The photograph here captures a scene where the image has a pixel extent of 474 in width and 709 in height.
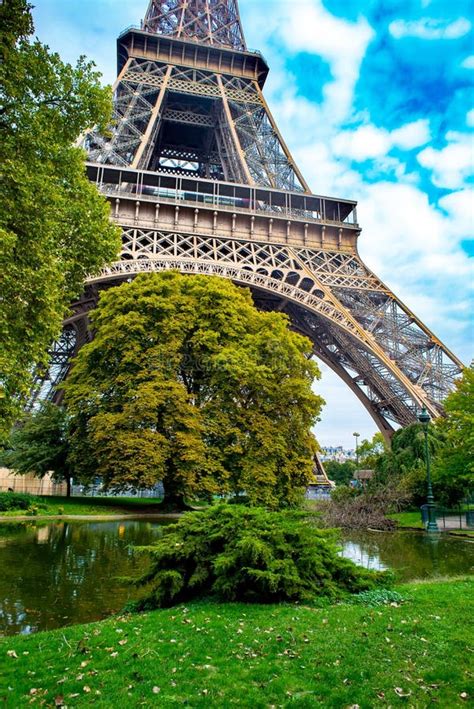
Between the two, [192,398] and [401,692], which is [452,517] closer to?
[192,398]

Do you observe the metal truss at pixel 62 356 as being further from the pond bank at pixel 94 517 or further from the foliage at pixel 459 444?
the foliage at pixel 459 444

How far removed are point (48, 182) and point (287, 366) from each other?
44.8 ft

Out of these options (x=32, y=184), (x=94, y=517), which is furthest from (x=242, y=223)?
(x=32, y=184)

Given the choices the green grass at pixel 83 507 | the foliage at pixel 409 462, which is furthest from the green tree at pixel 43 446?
the foliage at pixel 409 462

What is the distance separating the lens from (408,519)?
62.8 ft

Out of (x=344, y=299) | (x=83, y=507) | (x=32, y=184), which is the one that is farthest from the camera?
(x=344, y=299)

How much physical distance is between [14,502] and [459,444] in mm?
17651

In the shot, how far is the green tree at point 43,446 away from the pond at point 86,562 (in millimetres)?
5646

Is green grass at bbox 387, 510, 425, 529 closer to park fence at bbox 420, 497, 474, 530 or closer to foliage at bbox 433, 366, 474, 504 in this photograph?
park fence at bbox 420, 497, 474, 530

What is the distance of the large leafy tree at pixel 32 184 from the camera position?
776 centimetres

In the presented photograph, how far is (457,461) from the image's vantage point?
17.9m

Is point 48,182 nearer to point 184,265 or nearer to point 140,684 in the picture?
point 140,684

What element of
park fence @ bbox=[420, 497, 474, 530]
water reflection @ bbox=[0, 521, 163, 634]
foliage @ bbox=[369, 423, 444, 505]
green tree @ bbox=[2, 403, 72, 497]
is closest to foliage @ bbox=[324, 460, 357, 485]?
foliage @ bbox=[369, 423, 444, 505]

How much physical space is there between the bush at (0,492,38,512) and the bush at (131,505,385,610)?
1385cm
